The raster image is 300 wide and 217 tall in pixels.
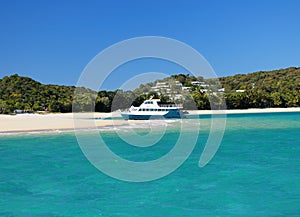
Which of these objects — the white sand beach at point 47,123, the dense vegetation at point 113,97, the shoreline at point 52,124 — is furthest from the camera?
the dense vegetation at point 113,97

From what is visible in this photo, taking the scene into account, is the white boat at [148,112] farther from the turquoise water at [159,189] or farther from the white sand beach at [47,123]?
the turquoise water at [159,189]

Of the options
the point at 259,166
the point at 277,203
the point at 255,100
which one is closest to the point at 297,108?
the point at 255,100

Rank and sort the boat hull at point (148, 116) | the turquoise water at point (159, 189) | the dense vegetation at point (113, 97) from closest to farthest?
the turquoise water at point (159, 189), the boat hull at point (148, 116), the dense vegetation at point (113, 97)

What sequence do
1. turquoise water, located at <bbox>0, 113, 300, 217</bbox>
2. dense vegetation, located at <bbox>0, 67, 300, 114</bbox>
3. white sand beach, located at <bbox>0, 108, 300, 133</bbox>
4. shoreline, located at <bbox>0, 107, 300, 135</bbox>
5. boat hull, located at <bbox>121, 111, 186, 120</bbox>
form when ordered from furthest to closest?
dense vegetation, located at <bbox>0, 67, 300, 114</bbox> → boat hull, located at <bbox>121, 111, 186, 120</bbox> → white sand beach, located at <bbox>0, 108, 300, 133</bbox> → shoreline, located at <bbox>0, 107, 300, 135</bbox> → turquoise water, located at <bbox>0, 113, 300, 217</bbox>

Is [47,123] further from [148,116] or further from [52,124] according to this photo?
[148,116]

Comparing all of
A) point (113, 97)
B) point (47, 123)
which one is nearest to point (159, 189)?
point (47, 123)

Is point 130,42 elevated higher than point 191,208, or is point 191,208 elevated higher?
point 130,42

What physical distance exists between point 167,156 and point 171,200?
9031mm

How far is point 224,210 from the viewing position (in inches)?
409

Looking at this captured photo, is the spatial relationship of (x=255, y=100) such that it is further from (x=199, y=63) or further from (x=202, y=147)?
(x=199, y=63)

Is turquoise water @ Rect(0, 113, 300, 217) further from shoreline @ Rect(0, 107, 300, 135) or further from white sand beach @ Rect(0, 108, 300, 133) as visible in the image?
white sand beach @ Rect(0, 108, 300, 133)

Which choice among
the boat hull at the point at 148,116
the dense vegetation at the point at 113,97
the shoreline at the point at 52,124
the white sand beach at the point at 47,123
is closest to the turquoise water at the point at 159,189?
the shoreline at the point at 52,124

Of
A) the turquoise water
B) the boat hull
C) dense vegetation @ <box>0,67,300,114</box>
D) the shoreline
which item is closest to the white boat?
the boat hull

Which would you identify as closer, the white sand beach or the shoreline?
the shoreline
